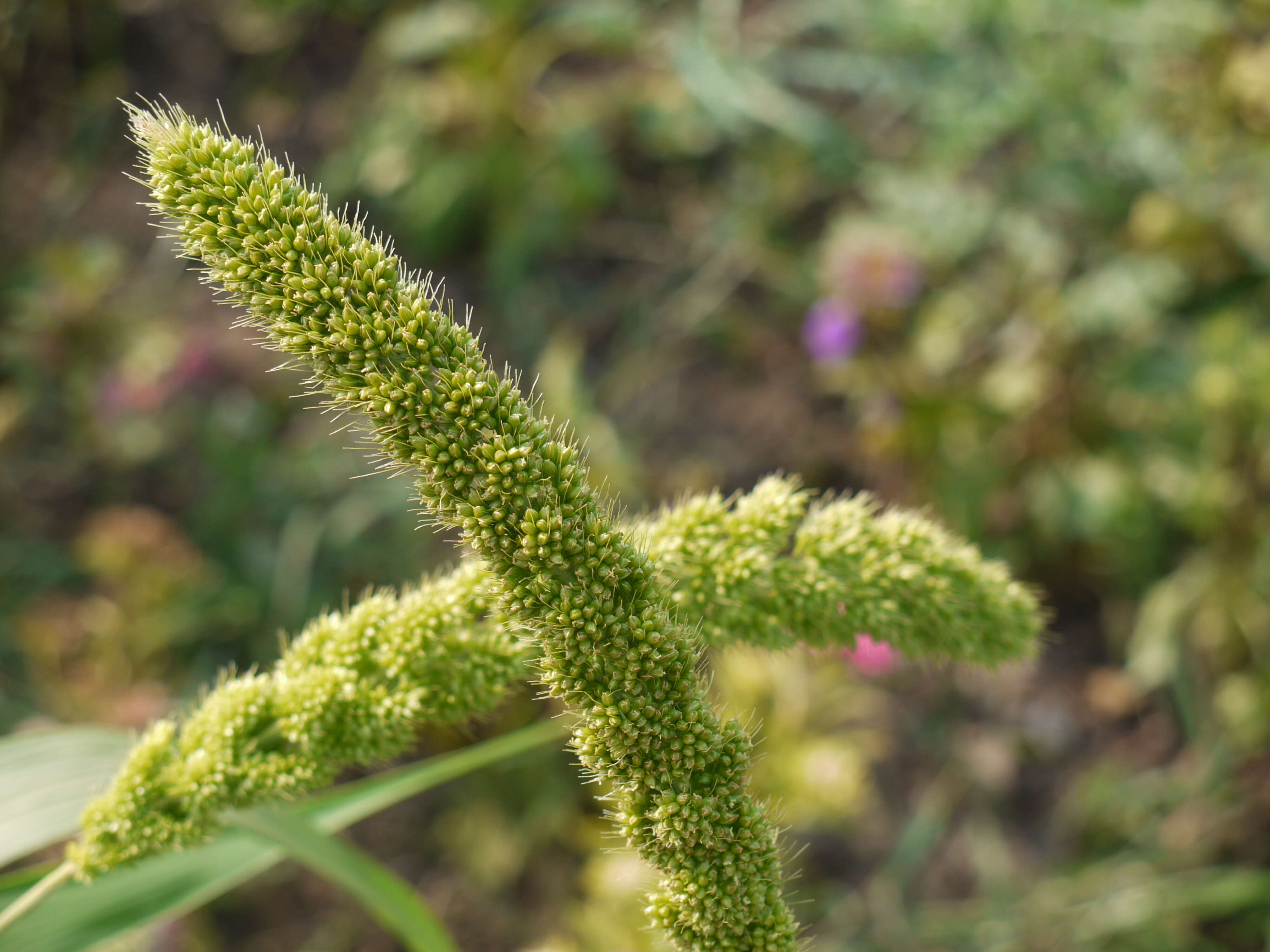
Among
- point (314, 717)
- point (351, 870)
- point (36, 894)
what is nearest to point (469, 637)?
point (314, 717)

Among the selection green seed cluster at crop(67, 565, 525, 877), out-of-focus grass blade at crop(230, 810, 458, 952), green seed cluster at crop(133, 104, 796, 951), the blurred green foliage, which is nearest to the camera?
green seed cluster at crop(133, 104, 796, 951)

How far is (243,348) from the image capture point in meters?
4.61

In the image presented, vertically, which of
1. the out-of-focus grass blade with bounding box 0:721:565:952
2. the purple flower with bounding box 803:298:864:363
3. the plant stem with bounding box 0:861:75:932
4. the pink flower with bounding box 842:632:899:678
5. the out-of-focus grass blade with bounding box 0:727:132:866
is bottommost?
the plant stem with bounding box 0:861:75:932

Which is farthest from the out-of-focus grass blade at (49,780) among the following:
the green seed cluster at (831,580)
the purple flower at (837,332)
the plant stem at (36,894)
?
the purple flower at (837,332)

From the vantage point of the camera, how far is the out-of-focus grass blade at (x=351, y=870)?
4.61ft

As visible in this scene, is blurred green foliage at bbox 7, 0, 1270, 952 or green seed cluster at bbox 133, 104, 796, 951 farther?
blurred green foliage at bbox 7, 0, 1270, 952

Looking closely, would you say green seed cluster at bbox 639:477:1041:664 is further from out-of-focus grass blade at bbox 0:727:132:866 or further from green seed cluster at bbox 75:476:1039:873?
out-of-focus grass blade at bbox 0:727:132:866

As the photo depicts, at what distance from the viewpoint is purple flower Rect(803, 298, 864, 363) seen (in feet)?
12.0

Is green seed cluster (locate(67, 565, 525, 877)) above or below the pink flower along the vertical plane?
below

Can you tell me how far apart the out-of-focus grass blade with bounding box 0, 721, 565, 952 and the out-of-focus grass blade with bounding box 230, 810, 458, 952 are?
62mm

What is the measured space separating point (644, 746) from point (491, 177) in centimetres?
389

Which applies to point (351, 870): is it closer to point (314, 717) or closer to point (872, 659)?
point (314, 717)

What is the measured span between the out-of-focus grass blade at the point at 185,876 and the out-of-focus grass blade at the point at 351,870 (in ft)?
0.20

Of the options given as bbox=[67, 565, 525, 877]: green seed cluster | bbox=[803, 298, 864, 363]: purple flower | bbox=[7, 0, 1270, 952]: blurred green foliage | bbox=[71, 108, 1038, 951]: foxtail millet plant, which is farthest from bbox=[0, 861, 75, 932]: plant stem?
bbox=[803, 298, 864, 363]: purple flower
